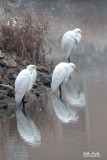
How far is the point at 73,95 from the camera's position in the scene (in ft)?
34.4

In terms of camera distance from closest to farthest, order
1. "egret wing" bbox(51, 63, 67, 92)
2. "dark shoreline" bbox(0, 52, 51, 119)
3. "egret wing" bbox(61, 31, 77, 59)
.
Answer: "dark shoreline" bbox(0, 52, 51, 119) < "egret wing" bbox(51, 63, 67, 92) < "egret wing" bbox(61, 31, 77, 59)

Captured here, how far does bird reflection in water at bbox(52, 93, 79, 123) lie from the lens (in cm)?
846

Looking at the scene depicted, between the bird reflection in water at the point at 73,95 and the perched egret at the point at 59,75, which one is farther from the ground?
the perched egret at the point at 59,75

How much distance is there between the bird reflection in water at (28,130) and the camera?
24.1ft

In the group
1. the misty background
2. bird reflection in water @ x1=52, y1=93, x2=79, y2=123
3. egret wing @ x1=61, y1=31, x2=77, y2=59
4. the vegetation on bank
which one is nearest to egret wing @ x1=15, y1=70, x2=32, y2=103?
bird reflection in water @ x1=52, y1=93, x2=79, y2=123

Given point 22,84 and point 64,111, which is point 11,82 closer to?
point 22,84

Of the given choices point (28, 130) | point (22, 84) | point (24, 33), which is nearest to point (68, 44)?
point (24, 33)

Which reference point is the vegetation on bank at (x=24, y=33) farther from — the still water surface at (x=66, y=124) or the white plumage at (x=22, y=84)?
the white plumage at (x=22, y=84)

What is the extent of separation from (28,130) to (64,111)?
1.26m

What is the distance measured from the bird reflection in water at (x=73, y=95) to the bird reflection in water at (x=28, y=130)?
3.91 feet

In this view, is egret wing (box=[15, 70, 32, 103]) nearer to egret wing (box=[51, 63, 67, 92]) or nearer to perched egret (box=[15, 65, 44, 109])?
perched egret (box=[15, 65, 44, 109])

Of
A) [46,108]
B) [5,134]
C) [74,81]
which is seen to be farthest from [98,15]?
[5,134]

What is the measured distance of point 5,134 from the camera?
7.88m

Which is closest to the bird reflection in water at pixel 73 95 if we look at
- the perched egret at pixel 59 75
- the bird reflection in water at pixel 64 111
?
the bird reflection in water at pixel 64 111
